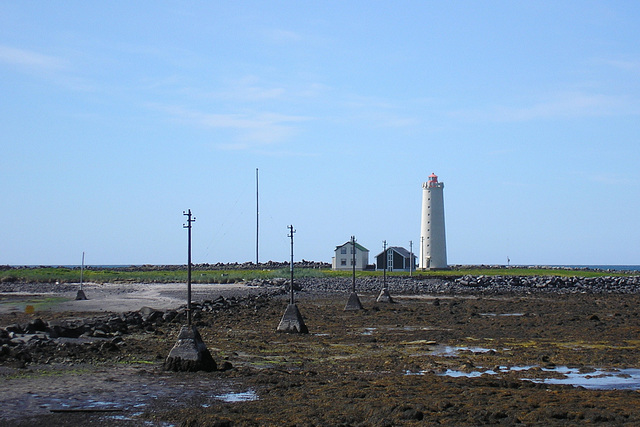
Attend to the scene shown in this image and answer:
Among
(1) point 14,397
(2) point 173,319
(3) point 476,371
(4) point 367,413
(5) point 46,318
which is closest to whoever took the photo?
(4) point 367,413

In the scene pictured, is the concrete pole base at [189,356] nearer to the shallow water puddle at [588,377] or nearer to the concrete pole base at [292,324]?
the shallow water puddle at [588,377]

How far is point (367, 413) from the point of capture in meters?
10.8

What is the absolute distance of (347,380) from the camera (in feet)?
45.3

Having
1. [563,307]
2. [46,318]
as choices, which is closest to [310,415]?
[46,318]

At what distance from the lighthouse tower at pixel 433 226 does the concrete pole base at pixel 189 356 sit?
69.7 meters

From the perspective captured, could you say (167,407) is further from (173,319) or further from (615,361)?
(173,319)

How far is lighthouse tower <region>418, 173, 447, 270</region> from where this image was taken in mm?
83250

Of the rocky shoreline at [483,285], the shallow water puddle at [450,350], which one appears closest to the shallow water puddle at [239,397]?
the shallow water puddle at [450,350]

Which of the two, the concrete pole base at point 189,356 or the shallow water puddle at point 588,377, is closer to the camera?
the shallow water puddle at point 588,377

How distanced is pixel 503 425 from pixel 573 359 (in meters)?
8.08

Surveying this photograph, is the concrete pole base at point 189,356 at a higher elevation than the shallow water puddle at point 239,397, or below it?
higher

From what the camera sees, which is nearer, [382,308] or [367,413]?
[367,413]

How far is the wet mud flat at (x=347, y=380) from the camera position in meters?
10.6

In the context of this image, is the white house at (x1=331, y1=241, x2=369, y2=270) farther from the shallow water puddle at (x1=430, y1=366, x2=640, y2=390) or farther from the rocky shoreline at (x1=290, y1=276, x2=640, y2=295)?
the shallow water puddle at (x1=430, y1=366, x2=640, y2=390)
